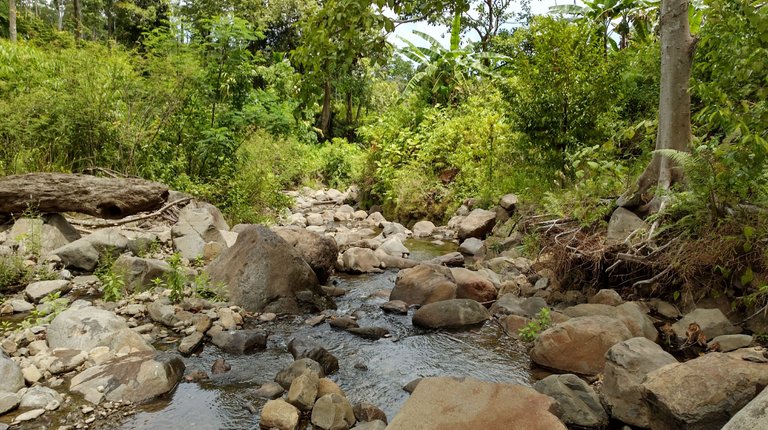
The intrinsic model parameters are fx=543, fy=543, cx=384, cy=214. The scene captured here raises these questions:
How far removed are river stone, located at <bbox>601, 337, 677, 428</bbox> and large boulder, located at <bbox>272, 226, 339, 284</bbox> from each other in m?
4.63

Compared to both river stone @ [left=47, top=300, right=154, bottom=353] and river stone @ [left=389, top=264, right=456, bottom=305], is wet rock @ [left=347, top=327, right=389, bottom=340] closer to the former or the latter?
river stone @ [left=389, top=264, right=456, bottom=305]

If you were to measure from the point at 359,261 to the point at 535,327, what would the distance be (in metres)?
3.82

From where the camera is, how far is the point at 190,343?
5.23m

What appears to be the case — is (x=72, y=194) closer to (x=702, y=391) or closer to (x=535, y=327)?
(x=535, y=327)

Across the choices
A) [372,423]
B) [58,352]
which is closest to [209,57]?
[58,352]

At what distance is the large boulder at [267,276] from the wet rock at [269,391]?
6.63ft

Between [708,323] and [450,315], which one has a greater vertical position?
[708,323]

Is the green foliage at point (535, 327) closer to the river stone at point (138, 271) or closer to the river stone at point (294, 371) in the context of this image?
the river stone at point (294, 371)

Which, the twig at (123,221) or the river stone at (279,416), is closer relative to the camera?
the river stone at (279,416)

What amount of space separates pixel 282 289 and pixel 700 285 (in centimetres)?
464

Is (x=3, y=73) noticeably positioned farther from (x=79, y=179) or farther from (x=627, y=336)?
(x=627, y=336)

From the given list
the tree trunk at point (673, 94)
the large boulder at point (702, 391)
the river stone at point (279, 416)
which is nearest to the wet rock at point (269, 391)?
the river stone at point (279, 416)

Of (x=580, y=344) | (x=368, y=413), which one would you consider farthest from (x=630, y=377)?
(x=368, y=413)

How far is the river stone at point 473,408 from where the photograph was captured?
11.1 ft
